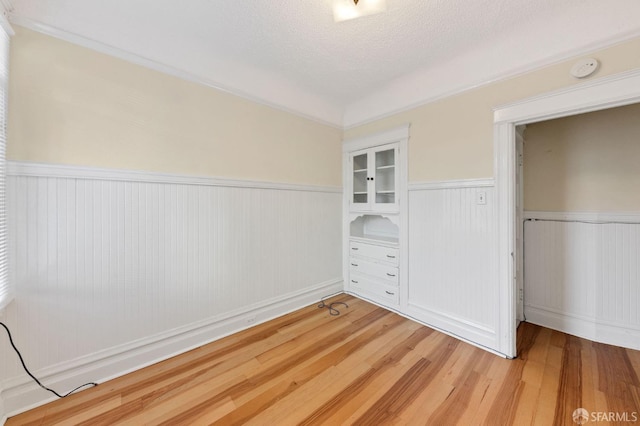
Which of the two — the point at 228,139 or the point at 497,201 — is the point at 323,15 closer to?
the point at 228,139

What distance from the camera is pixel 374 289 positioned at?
3.02m

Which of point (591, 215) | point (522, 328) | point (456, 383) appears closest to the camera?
point (456, 383)

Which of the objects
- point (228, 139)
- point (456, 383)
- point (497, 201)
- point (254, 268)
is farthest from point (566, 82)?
point (254, 268)

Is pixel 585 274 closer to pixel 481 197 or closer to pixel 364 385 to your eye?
pixel 481 197

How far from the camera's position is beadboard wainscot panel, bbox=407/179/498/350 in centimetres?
211

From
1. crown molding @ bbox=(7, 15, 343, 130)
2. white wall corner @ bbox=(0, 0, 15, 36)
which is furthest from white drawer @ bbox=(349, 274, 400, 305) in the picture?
white wall corner @ bbox=(0, 0, 15, 36)

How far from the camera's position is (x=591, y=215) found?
2.22m

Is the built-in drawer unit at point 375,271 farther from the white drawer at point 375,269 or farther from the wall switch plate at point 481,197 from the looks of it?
the wall switch plate at point 481,197

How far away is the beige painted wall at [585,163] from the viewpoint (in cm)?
209

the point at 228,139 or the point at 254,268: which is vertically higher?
the point at 228,139

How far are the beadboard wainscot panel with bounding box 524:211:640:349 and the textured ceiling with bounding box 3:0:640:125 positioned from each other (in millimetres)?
1550

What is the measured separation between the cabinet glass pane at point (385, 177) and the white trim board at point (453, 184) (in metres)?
0.29

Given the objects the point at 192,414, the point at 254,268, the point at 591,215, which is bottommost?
the point at 192,414

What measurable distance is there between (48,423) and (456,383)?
2522 millimetres
